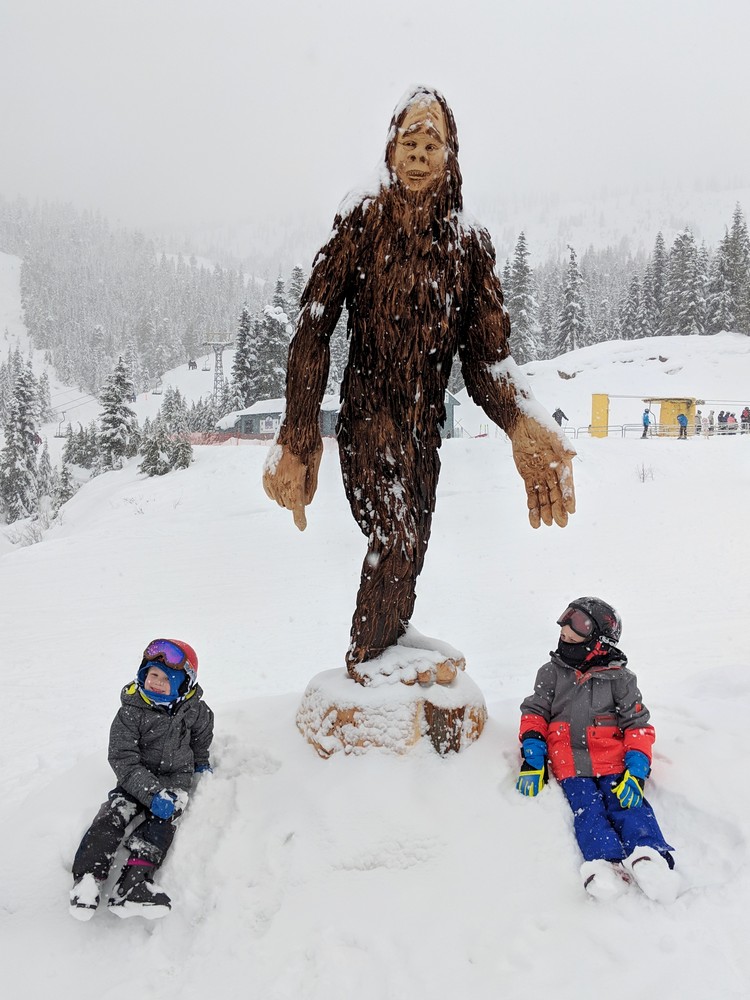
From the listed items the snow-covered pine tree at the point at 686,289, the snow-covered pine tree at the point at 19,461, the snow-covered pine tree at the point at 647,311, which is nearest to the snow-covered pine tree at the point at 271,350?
the snow-covered pine tree at the point at 19,461

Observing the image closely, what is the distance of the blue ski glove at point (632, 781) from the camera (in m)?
2.29

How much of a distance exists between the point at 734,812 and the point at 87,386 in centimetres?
8894

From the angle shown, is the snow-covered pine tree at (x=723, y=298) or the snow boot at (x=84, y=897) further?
the snow-covered pine tree at (x=723, y=298)

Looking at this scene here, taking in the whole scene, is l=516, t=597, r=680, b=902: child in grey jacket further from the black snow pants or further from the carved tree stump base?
the black snow pants

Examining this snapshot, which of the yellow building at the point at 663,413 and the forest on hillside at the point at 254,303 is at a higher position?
the forest on hillside at the point at 254,303

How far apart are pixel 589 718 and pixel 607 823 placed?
418mm

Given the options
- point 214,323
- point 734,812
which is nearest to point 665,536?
point 734,812

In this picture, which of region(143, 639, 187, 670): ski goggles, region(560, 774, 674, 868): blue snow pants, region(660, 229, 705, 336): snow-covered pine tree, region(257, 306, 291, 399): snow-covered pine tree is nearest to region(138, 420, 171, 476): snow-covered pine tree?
region(257, 306, 291, 399): snow-covered pine tree

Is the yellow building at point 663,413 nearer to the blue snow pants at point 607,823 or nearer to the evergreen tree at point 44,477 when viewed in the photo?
the blue snow pants at point 607,823

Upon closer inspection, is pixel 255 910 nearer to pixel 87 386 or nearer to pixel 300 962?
pixel 300 962

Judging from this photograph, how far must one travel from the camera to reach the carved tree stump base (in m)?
2.47

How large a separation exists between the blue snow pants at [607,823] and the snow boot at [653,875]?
2.5 inches

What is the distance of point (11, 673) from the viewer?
5996 mm

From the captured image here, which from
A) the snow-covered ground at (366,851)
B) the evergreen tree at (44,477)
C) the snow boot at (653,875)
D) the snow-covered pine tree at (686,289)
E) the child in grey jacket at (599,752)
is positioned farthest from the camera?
the snow-covered pine tree at (686,289)
